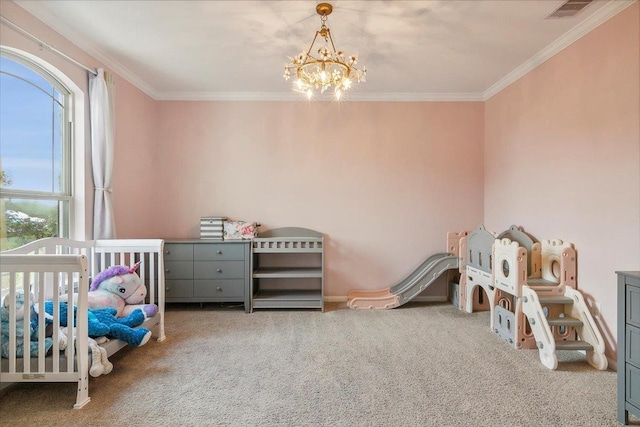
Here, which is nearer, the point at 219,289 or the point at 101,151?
the point at 101,151

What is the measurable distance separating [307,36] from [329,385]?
2.66 metres

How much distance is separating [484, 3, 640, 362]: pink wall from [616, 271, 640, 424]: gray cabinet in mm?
655

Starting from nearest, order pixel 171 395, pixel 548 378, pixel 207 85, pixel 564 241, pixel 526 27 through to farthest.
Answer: pixel 171 395, pixel 548 378, pixel 526 27, pixel 564 241, pixel 207 85

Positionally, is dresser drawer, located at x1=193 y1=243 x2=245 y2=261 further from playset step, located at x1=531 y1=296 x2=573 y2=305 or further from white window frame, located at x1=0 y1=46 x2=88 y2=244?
playset step, located at x1=531 y1=296 x2=573 y2=305

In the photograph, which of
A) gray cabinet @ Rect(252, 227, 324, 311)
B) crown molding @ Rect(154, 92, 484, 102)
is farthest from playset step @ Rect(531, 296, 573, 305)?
crown molding @ Rect(154, 92, 484, 102)

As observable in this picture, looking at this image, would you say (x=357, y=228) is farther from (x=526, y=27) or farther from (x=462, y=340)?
(x=526, y=27)

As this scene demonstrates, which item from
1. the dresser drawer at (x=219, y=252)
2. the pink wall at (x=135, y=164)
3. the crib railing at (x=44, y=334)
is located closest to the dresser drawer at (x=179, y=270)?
the dresser drawer at (x=219, y=252)

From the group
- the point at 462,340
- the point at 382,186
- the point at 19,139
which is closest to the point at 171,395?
the point at 19,139

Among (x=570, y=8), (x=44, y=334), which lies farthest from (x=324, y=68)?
(x=44, y=334)

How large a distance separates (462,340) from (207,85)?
3786 millimetres

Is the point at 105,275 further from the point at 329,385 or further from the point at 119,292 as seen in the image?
the point at 329,385

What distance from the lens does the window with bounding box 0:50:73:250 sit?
227cm

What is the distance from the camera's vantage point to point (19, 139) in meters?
2.37

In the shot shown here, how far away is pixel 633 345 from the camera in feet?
5.53
